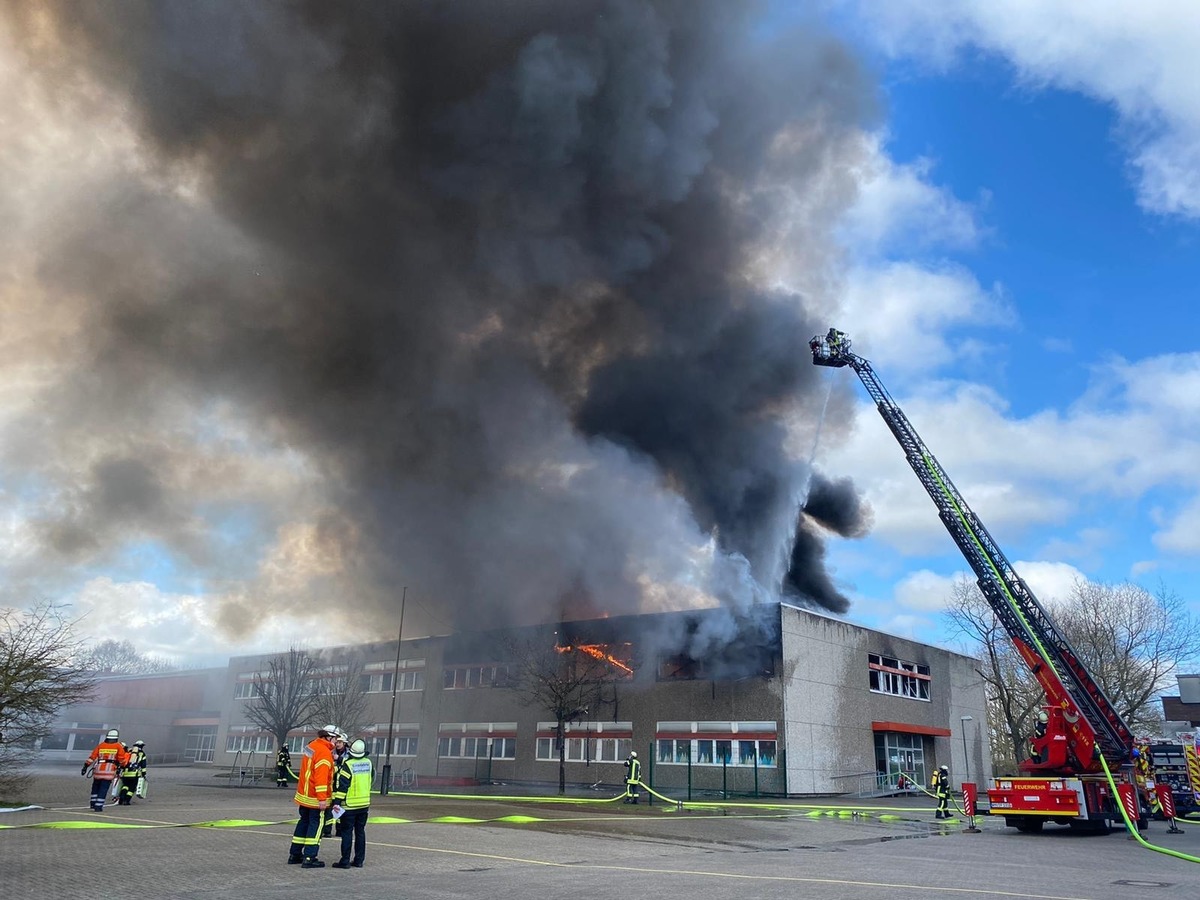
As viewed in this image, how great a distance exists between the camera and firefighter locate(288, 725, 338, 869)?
354 inches

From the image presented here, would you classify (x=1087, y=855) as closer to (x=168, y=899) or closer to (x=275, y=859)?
(x=275, y=859)

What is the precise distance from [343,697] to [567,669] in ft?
40.2

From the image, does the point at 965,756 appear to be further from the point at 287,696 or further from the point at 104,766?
the point at 104,766

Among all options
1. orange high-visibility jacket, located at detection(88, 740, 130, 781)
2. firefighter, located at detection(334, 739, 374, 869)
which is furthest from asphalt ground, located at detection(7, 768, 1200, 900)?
orange high-visibility jacket, located at detection(88, 740, 130, 781)

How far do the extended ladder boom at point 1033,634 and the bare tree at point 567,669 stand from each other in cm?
1522

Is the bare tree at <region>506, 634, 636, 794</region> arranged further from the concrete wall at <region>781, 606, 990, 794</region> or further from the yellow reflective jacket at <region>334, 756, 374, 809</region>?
the yellow reflective jacket at <region>334, 756, 374, 809</region>

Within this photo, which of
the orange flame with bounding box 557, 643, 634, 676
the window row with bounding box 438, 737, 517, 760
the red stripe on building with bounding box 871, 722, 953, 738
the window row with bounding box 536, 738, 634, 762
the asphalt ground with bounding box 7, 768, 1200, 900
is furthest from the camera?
the window row with bounding box 438, 737, 517, 760

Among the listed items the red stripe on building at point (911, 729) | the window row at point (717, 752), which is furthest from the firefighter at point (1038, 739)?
the red stripe on building at point (911, 729)

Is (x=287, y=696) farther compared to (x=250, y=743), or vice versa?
(x=250, y=743)

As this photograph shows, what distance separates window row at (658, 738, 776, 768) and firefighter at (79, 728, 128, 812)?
18751mm

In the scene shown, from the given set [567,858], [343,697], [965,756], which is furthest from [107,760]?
[965,756]

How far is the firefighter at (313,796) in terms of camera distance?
9000mm

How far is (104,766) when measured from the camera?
1655cm

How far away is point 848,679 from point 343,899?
95.4 ft
